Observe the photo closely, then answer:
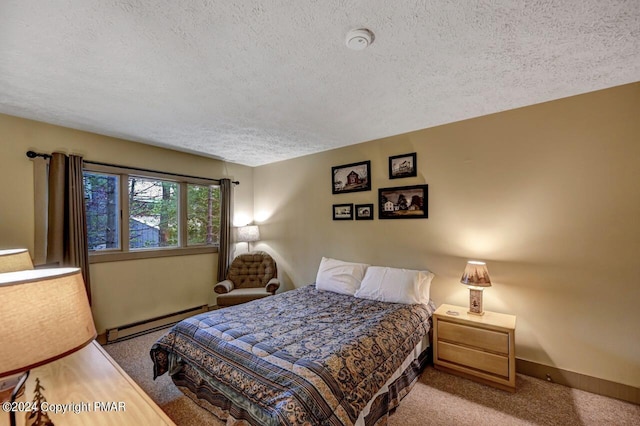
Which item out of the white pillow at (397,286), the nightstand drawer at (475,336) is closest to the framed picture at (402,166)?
the white pillow at (397,286)

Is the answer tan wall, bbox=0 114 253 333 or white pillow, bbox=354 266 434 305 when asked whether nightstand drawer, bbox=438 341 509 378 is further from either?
tan wall, bbox=0 114 253 333

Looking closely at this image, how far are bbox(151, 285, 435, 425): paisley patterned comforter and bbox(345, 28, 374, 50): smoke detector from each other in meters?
1.91

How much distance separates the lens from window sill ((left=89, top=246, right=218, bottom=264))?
320cm

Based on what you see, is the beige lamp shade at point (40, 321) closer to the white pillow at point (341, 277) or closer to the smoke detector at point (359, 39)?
the smoke detector at point (359, 39)

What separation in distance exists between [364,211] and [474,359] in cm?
194

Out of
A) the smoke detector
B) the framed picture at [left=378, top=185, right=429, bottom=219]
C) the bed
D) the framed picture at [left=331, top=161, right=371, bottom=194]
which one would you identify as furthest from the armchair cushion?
the smoke detector

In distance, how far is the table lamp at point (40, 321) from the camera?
2.03 feet

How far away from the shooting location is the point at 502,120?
2.65 metres

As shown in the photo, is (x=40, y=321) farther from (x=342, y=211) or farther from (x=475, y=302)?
(x=342, y=211)

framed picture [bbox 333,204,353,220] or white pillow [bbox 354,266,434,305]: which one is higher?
framed picture [bbox 333,204,353,220]

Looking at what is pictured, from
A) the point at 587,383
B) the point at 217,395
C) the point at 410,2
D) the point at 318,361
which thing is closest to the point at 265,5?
the point at 410,2

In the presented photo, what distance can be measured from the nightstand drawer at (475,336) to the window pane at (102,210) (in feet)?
12.7

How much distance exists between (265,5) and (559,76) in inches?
85.6

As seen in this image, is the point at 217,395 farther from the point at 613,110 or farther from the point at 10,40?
the point at 613,110
